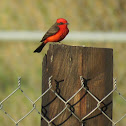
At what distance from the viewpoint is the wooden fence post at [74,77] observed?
9.50 ft

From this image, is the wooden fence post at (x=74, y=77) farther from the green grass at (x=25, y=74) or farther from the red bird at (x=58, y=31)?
the green grass at (x=25, y=74)

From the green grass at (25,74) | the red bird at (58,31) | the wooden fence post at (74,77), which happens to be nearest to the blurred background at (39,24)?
the green grass at (25,74)

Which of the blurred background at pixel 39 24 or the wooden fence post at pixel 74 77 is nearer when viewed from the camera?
the wooden fence post at pixel 74 77

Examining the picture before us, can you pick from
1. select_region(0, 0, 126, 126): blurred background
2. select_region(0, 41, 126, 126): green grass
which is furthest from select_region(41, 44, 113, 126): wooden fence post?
select_region(0, 0, 126, 126): blurred background

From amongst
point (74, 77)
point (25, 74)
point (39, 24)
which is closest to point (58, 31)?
point (74, 77)

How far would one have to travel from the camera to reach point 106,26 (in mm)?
6539

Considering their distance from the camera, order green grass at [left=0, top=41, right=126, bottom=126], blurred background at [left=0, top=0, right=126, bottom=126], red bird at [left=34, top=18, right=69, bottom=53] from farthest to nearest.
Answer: blurred background at [left=0, top=0, right=126, bottom=126]
green grass at [left=0, top=41, right=126, bottom=126]
red bird at [left=34, top=18, right=69, bottom=53]

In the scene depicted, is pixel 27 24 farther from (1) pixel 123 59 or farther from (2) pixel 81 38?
(1) pixel 123 59

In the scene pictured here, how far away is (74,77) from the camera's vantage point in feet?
9.52

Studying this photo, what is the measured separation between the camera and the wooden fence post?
2.89 metres

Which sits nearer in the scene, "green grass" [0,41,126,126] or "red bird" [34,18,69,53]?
"red bird" [34,18,69,53]

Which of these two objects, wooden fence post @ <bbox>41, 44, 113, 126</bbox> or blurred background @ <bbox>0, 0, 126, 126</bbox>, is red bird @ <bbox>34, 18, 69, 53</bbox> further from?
blurred background @ <bbox>0, 0, 126, 126</bbox>

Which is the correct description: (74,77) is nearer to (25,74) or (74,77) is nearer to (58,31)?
(58,31)

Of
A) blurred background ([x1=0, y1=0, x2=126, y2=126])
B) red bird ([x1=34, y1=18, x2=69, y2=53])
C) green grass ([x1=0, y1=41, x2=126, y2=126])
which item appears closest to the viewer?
red bird ([x1=34, y1=18, x2=69, y2=53])
